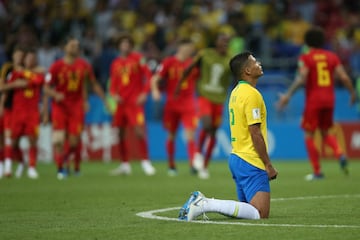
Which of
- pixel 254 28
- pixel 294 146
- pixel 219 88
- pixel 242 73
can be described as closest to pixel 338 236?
pixel 242 73

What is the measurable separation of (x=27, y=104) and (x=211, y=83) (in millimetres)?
3781

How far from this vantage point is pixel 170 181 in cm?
1828

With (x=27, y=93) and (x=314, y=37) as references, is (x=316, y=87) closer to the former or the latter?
(x=314, y=37)

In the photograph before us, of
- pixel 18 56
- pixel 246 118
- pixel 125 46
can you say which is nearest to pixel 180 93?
pixel 125 46

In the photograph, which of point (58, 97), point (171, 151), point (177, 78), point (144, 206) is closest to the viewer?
point (144, 206)

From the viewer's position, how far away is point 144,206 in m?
12.6

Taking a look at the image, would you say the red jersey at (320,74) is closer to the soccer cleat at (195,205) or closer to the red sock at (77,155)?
the red sock at (77,155)

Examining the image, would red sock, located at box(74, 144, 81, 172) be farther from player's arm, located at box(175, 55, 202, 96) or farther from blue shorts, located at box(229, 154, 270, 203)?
blue shorts, located at box(229, 154, 270, 203)

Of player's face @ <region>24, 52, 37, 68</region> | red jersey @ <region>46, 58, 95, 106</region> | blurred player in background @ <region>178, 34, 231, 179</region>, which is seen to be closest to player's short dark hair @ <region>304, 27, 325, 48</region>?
blurred player in background @ <region>178, 34, 231, 179</region>

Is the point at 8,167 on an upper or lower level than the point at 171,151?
lower

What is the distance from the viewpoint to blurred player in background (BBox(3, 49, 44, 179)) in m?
19.8

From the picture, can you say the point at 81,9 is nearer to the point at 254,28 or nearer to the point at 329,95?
the point at 254,28

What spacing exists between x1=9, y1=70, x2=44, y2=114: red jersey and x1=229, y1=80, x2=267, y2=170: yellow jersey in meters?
9.95

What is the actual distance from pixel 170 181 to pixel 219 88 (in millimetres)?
2632
